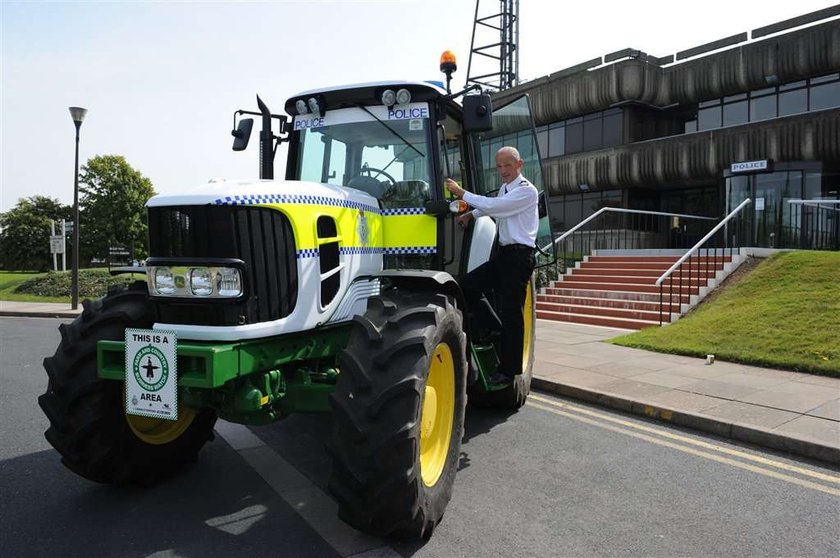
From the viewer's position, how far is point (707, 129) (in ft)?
81.0

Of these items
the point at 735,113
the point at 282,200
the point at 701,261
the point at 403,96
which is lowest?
the point at 701,261

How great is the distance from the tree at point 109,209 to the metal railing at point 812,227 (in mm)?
46282

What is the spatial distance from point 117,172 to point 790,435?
2147 inches

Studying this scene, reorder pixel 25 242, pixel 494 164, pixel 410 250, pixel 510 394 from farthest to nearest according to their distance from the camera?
pixel 25 242
pixel 494 164
pixel 510 394
pixel 410 250

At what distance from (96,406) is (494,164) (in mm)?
4094

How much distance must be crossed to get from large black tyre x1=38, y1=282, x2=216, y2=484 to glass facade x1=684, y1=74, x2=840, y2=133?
25175 millimetres

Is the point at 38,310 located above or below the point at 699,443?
above

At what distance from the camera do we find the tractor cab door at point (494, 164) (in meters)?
5.16

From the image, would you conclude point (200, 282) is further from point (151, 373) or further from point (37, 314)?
point (37, 314)

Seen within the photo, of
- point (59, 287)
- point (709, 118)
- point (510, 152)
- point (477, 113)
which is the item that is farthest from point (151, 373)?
point (709, 118)

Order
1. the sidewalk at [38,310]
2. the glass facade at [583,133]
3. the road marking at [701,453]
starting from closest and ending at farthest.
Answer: the road marking at [701,453] < the sidewalk at [38,310] < the glass facade at [583,133]

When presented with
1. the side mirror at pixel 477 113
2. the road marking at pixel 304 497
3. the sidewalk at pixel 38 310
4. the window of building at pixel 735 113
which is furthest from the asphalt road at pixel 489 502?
the window of building at pixel 735 113

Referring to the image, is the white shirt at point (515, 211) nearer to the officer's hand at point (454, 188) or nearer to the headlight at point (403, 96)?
the officer's hand at point (454, 188)

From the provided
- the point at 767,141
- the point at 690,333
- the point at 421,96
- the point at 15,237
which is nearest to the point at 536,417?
the point at 421,96
